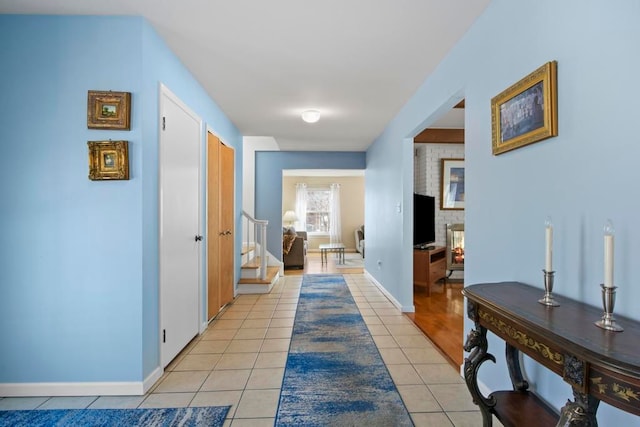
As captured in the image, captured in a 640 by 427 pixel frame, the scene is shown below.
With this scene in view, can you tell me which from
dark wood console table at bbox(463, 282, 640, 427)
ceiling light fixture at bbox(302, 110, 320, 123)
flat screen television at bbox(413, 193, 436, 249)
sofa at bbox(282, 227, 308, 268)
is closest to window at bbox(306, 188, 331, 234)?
sofa at bbox(282, 227, 308, 268)

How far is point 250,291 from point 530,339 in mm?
4004

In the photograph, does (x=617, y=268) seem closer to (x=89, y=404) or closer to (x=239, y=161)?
(x=89, y=404)

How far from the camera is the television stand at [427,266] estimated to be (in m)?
4.46

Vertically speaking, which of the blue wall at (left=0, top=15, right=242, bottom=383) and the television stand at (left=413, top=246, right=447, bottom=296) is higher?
the blue wall at (left=0, top=15, right=242, bottom=383)

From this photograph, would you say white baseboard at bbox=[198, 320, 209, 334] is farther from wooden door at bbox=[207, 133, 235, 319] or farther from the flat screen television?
the flat screen television

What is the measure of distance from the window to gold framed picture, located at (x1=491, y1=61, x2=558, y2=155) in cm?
824

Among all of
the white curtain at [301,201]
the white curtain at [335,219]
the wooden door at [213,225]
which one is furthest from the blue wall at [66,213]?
the white curtain at [335,219]

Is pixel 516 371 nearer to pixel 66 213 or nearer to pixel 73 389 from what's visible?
pixel 73 389

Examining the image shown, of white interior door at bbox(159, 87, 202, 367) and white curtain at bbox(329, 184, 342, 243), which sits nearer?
white interior door at bbox(159, 87, 202, 367)

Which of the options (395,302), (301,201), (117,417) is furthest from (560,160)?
(301,201)

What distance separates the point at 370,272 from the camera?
5582 millimetres

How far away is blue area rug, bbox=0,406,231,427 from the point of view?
5.69ft

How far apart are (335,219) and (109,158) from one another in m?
8.09

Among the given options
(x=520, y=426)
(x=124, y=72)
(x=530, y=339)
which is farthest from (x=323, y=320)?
(x=124, y=72)
